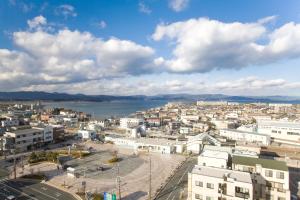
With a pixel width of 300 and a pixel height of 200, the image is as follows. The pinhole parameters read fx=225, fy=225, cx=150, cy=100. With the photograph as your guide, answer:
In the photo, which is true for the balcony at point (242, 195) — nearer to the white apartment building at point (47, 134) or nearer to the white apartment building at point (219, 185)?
the white apartment building at point (219, 185)

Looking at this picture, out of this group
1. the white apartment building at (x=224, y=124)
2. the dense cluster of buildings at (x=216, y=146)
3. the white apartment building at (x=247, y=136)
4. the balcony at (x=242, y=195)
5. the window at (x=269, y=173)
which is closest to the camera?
the balcony at (x=242, y=195)

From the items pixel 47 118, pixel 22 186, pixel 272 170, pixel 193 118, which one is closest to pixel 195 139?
pixel 272 170

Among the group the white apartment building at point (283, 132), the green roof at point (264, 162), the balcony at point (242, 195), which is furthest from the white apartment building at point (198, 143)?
the balcony at point (242, 195)

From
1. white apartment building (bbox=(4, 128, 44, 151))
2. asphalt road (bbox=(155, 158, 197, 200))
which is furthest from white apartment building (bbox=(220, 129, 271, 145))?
white apartment building (bbox=(4, 128, 44, 151))

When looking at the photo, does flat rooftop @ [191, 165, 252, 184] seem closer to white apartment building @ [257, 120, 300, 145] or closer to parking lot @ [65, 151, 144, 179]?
parking lot @ [65, 151, 144, 179]

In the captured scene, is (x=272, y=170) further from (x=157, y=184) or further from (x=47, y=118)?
(x=47, y=118)

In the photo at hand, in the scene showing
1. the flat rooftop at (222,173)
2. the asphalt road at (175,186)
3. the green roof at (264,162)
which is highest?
the green roof at (264,162)

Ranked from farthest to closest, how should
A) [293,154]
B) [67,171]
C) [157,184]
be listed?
[293,154], [67,171], [157,184]
